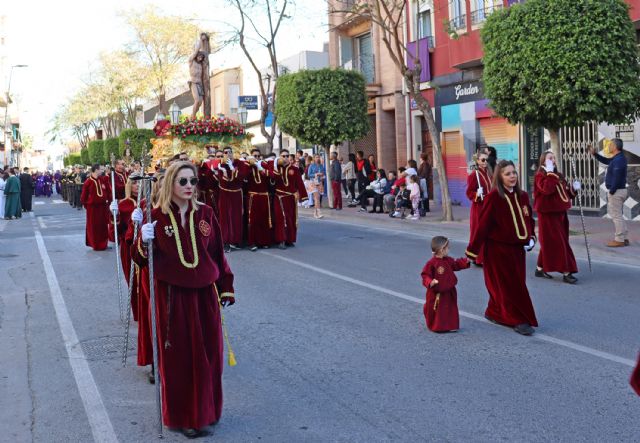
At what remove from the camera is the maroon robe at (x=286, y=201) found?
14.8m

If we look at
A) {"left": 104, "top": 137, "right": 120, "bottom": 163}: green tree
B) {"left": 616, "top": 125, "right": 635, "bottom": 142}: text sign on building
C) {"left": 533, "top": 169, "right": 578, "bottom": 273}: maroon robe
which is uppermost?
{"left": 104, "top": 137, "right": 120, "bottom": 163}: green tree

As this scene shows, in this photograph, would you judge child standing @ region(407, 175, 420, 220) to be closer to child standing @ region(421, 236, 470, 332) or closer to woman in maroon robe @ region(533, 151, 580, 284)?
woman in maroon robe @ region(533, 151, 580, 284)

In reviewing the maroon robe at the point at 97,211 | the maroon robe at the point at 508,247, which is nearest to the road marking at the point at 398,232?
the maroon robe at the point at 508,247

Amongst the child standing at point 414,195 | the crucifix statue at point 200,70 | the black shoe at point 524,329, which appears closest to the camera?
the black shoe at point 524,329

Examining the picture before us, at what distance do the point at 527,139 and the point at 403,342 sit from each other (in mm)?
15527

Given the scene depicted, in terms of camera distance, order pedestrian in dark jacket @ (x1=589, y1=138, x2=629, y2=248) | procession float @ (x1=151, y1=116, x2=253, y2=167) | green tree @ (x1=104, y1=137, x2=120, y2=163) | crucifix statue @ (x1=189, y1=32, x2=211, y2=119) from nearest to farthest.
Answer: pedestrian in dark jacket @ (x1=589, y1=138, x2=629, y2=248), procession float @ (x1=151, y1=116, x2=253, y2=167), crucifix statue @ (x1=189, y1=32, x2=211, y2=119), green tree @ (x1=104, y1=137, x2=120, y2=163)

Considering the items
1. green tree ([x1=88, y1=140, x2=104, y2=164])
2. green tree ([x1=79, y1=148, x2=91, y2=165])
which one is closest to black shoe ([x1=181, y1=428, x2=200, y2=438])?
green tree ([x1=88, y1=140, x2=104, y2=164])

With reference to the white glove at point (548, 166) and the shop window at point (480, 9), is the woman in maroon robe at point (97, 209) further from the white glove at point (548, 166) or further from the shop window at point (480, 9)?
the shop window at point (480, 9)

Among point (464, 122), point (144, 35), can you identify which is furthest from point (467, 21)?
point (144, 35)

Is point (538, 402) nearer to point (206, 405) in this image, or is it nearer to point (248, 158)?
point (206, 405)

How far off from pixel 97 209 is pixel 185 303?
464 inches

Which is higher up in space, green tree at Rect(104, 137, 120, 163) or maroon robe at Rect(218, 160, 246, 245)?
green tree at Rect(104, 137, 120, 163)

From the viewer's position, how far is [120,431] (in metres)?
5.05

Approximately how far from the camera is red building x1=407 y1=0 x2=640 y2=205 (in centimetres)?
2212
